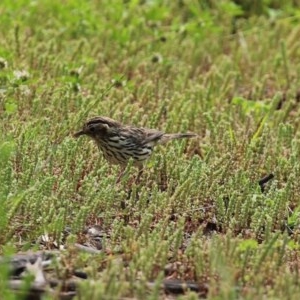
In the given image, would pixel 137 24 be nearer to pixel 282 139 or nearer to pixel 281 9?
pixel 281 9

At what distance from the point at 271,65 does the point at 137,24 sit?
1591 mm

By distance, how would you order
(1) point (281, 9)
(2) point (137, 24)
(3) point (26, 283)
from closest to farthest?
(3) point (26, 283)
(2) point (137, 24)
(1) point (281, 9)

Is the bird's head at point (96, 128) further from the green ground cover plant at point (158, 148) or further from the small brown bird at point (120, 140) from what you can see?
the green ground cover plant at point (158, 148)

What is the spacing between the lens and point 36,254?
548 cm

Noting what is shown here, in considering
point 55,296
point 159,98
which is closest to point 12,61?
point 159,98

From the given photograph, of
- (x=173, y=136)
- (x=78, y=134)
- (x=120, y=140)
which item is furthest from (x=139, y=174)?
(x=173, y=136)

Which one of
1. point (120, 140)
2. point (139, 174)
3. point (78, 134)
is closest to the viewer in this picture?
point (139, 174)

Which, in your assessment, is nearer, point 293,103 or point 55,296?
point 55,296

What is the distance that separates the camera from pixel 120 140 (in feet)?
25.0

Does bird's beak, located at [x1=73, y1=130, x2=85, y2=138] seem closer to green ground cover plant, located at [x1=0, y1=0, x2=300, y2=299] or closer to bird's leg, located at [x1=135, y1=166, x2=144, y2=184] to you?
green ground cover plant, located at [x1=0, y1=0, x2=300, y2=299]

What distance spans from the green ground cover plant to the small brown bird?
0.43ft

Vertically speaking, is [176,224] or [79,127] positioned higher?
[79,127]

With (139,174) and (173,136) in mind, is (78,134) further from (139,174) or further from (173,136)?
(173,136)

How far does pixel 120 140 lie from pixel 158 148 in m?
0.41
